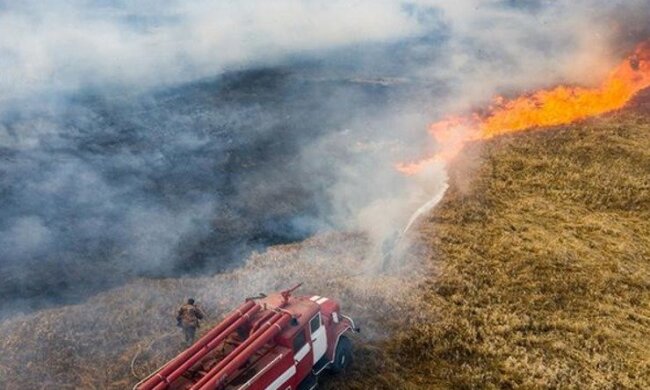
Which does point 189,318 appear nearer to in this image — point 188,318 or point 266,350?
point 188,318

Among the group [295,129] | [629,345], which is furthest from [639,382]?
[295,129]

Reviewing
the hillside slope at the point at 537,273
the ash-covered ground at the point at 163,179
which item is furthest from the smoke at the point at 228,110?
the hillside slope at the point at 537,273

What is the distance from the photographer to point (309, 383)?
522 inches

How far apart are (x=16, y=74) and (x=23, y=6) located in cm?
715

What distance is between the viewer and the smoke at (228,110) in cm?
2052

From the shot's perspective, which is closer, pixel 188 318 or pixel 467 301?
pixel 188 318

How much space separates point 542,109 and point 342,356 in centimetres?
2149

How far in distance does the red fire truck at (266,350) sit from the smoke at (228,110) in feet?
21.2

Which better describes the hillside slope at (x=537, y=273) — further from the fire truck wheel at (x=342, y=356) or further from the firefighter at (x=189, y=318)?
the firefighter at (x=189, y=318)

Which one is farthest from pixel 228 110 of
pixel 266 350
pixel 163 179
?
pixel 266 350

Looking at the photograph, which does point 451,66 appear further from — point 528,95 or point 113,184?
point 113,184

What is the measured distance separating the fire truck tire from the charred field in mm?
1046

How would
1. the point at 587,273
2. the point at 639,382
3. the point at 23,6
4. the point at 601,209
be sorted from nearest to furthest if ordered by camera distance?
the point at 639,382, the point at 587,273, the point at 601,209, the point at 23,6

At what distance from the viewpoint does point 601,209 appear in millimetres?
21812
